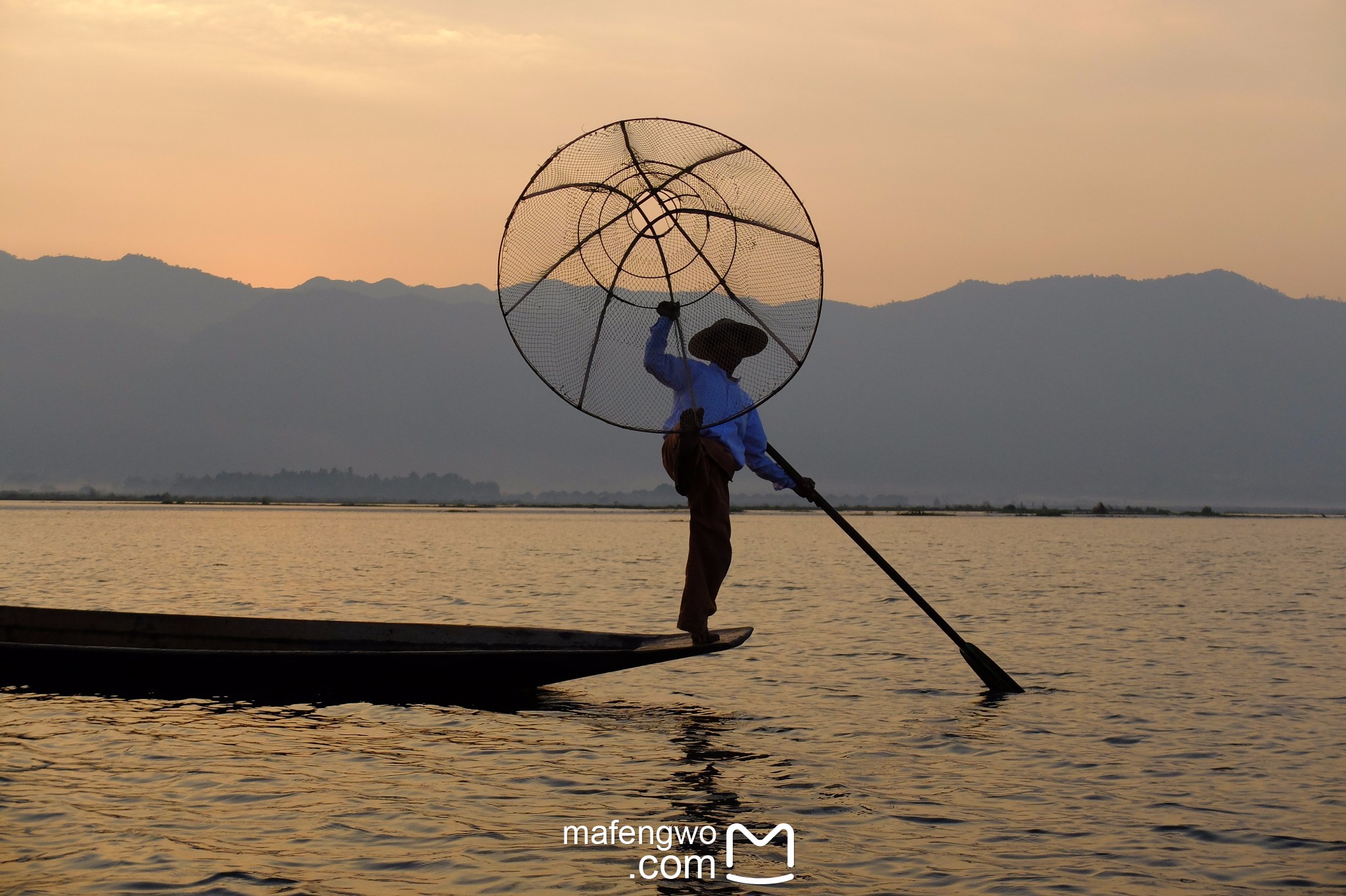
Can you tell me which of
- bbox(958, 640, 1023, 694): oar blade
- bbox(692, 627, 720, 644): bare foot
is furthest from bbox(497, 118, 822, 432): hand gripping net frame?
bbox(958, 640, 1023, 694): oar blade

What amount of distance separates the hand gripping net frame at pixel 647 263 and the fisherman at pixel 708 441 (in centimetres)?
9

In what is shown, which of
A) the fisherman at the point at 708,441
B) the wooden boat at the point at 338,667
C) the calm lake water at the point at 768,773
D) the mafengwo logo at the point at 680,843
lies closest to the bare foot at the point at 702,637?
the fisherman at the point at 708,441

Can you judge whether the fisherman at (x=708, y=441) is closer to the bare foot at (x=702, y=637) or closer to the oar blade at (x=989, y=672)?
the bare foot at (x=702, y=637)

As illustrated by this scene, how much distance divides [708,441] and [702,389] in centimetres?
63

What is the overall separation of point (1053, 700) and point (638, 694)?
476 cm

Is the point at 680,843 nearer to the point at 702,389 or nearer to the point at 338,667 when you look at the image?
the point at 702,389

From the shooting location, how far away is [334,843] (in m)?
7.72

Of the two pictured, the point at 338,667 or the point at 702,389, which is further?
the point at 338,667

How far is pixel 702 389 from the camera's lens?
1017 centimetres

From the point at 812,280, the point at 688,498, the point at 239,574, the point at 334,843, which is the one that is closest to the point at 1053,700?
the point at 688,498

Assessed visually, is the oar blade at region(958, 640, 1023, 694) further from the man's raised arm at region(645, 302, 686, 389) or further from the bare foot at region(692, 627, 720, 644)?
the man's raised arm at region(645, 302, 686, 389)

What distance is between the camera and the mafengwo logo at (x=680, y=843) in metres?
7.25

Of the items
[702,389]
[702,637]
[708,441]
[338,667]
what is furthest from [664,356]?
[338,667]

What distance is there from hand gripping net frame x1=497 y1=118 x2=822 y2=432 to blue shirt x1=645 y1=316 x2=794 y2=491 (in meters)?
0.05
